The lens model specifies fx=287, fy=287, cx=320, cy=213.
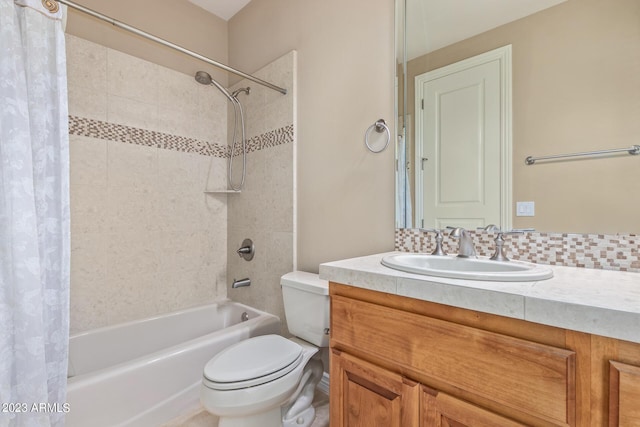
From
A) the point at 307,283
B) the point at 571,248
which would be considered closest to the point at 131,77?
the point at 307,283

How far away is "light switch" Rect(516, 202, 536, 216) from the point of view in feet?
3.36

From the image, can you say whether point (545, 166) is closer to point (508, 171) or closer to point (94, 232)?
point (508, 171)

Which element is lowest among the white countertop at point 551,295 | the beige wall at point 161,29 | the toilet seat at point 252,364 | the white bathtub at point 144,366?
the white bathtub at point 144,366

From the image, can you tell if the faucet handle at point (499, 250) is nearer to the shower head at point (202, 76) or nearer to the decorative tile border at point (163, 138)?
the decorative tile border at point (163, 138)

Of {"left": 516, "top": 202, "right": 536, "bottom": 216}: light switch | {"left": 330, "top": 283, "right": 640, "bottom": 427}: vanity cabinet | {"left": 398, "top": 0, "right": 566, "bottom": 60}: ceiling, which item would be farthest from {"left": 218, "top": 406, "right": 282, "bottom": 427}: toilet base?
{"left": 398, "top": 0, "right": 566, "bottom": 60}: ceiling

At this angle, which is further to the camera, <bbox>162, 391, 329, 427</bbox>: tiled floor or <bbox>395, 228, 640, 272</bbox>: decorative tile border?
<bbox>162, 391, 329, 427</bbox>: tiled floor

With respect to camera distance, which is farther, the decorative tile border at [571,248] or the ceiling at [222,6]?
the ceiling at [222,6]

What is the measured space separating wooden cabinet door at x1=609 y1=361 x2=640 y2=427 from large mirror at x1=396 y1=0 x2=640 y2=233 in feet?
1.87

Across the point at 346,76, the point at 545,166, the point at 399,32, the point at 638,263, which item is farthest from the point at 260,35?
the point at 638,263

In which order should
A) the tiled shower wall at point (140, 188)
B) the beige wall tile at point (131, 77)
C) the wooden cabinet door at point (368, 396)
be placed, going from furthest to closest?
the beige wall tile at point (131, 77) < the tiled shower wall at point (140, 188) < the wooden cabinet door at point (368, 396)

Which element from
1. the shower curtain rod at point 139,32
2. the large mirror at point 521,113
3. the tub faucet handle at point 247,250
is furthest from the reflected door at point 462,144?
the tub faucet handle at point 247,250

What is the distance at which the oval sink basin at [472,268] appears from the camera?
29.2 inches

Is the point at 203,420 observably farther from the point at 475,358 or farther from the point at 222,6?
the point at 222,6

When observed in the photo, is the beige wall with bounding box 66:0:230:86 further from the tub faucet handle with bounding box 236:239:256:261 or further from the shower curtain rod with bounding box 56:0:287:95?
the tub faucet handle with bounding box 236:239:256:261
